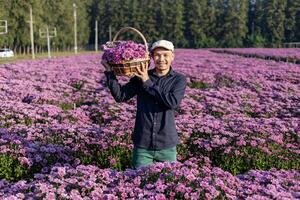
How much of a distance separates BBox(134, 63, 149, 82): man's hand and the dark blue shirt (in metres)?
0.13

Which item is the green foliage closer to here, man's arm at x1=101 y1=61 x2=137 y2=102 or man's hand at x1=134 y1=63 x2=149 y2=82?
man's arm at x1=101 y1=61 x2=137 y2=102

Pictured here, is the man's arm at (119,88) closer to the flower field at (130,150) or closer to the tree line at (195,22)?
the flower field at (130,150)

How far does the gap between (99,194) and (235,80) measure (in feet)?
49.8

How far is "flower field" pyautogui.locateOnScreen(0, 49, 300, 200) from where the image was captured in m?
4.95

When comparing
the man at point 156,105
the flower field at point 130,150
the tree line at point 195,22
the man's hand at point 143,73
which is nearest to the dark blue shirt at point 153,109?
the man at point 156,105

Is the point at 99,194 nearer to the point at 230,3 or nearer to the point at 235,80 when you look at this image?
the point at 235,80

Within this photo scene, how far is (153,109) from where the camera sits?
5492 mm

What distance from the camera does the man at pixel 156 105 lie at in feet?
17.5

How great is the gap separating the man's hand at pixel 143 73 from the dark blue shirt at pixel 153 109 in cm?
13

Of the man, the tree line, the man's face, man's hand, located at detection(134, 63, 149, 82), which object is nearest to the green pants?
the man

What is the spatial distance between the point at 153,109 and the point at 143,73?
493mm

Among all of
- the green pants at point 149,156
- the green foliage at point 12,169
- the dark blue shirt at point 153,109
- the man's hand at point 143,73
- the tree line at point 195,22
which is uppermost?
the tree line at point 195,22

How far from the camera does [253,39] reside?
9231 cm

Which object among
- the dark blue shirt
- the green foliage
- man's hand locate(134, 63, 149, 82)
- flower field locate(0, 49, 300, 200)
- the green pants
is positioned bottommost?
the green foliage
